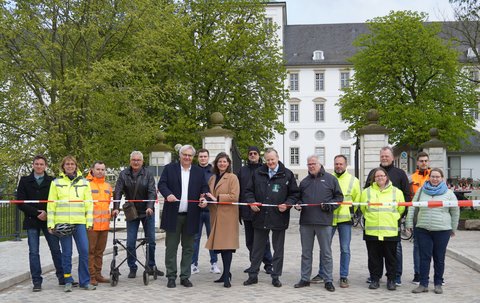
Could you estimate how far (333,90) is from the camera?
69.2 m

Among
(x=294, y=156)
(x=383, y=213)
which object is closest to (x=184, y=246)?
(x=383, y=213)

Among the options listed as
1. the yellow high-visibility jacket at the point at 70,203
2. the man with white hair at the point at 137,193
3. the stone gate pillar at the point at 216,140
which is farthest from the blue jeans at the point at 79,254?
the stone gate pillar at the point at 216,140

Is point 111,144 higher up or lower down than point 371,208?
higher up

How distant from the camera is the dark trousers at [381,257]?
9117 millimetres

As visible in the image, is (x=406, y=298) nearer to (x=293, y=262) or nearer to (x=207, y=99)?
(x=293, y=262)

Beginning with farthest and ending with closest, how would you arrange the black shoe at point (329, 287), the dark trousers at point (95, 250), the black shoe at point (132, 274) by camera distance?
the black shoe at point (132, 274) < the dark trousers at point (95, 250) < the black shoe at point (329, 287)

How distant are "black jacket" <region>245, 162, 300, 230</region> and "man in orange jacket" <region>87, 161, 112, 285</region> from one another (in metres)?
2.12

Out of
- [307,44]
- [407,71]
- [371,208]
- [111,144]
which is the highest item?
[307,44]

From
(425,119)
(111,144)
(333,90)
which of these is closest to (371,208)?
(111,144)

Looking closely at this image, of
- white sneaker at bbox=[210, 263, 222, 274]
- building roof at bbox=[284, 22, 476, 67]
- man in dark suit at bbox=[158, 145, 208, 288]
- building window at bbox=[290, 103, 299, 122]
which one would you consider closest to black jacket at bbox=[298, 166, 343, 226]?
man in dark suit at bbox=[158, 145, 208, 288]

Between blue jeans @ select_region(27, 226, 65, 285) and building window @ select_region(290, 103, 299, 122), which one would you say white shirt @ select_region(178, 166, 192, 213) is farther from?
building window @ select_region(290, 103, 299, 122)

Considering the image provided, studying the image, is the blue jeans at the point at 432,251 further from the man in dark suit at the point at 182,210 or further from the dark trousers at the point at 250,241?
the man in dark suit at the point at 182,210

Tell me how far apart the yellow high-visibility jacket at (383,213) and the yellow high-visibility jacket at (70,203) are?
3.85 m

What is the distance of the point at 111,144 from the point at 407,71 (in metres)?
22.6
